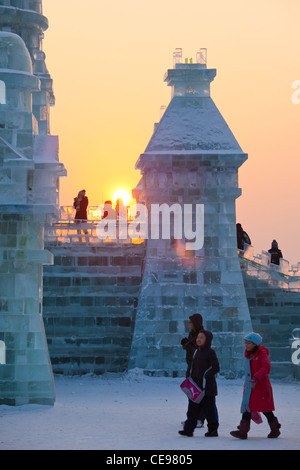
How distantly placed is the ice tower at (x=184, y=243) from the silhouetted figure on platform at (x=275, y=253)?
274 centimetres

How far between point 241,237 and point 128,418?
1019 cm

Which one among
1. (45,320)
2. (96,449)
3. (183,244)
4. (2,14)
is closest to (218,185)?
(183,244)

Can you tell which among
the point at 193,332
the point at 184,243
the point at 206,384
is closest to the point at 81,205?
the point at 184,243

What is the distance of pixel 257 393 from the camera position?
A: 41.2ft

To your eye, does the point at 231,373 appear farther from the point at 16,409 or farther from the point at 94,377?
the point at 16,409

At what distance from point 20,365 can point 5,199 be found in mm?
2793

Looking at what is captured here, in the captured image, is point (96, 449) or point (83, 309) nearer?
point (96, 449)

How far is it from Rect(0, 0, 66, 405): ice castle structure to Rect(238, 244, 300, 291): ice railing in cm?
749

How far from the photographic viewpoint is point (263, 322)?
2342 cm

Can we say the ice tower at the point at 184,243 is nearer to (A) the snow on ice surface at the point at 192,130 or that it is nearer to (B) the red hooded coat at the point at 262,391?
(A) the snow on ice surface at the point at 192,130

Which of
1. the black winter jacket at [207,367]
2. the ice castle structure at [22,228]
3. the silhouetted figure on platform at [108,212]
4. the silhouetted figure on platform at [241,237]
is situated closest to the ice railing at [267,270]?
the silhouetted figure on platform at [241,237]

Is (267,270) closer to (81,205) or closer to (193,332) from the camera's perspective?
(81,205)
